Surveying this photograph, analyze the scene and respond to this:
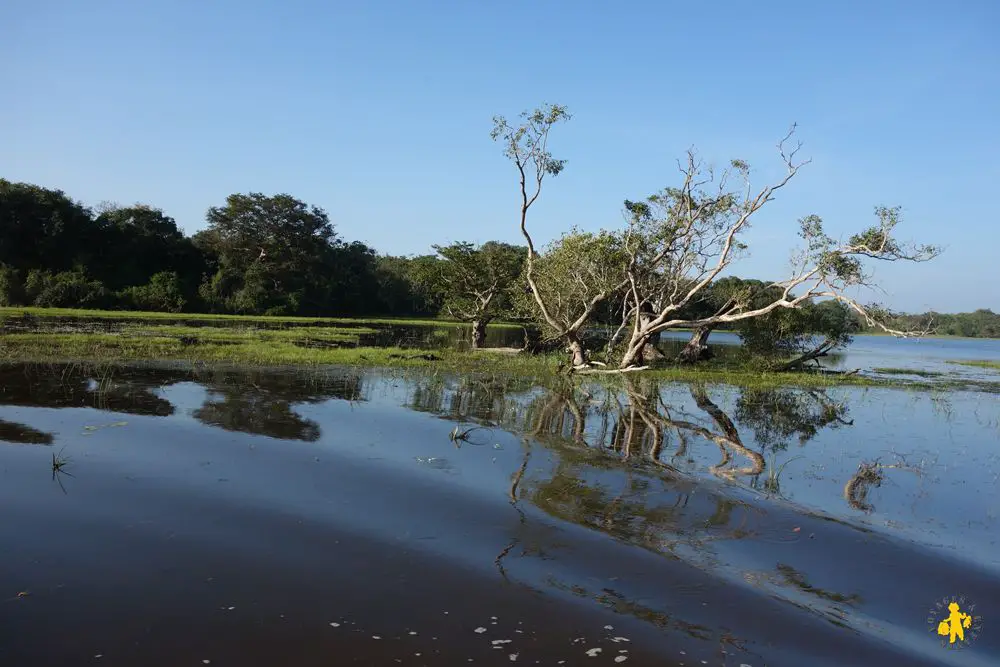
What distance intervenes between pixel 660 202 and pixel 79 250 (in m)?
46.7

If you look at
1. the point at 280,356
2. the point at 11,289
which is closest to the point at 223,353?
the point at 280,356

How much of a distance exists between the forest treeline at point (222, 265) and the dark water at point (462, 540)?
21.9 metres

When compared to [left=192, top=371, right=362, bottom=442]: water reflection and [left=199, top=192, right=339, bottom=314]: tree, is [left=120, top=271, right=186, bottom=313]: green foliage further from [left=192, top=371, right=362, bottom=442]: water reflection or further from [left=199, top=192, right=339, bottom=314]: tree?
[left=192, top=371, right=362, bottom=442]: water reflection

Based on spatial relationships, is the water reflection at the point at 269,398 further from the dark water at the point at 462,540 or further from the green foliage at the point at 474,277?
the green foliage at the point at 474,277

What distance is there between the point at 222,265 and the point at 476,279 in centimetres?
3470

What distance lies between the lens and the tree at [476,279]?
34.7 m

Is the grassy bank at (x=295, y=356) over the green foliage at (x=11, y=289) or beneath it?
beneath

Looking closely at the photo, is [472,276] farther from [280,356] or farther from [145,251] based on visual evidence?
[145,251]

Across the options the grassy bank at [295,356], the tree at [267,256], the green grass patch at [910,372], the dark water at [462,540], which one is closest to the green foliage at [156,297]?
the tree at [267,256]

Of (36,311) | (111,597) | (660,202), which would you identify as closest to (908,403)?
(660,202)

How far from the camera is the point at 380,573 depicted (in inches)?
235

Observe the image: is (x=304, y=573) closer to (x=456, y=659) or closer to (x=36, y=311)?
(x=456, y=659)

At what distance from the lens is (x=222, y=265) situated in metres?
60.4

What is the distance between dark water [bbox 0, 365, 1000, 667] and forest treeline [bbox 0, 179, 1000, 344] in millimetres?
21934
